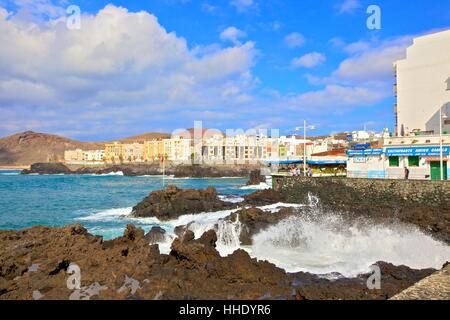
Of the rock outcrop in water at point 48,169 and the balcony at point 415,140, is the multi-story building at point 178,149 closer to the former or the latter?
the rock outcrop in water at point 48,169

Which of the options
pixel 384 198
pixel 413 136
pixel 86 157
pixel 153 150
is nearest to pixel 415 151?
pixel 413 136

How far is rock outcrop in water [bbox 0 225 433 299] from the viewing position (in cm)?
960

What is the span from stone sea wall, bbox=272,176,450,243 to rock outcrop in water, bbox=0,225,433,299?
8.33 m

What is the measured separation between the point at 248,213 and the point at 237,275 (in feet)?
30.6

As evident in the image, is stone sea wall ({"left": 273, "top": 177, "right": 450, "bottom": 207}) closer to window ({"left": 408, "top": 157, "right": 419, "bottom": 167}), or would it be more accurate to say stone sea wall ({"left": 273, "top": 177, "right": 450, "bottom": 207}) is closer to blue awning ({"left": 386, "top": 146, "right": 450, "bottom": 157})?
blue awning ({"left": 386, "top": 146, "right": 450, "bottom": 157})

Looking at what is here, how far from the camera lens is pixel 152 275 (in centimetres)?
1085

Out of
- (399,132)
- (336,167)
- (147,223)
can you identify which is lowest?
(147,223)

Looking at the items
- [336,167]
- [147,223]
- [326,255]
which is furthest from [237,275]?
[336,167]

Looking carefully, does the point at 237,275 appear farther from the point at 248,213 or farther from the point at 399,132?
the point at 399,132

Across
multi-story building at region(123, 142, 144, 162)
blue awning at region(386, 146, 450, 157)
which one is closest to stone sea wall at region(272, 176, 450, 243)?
blue awning at region(386, 146, 450, 157)

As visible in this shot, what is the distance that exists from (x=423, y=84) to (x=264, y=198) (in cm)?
2015

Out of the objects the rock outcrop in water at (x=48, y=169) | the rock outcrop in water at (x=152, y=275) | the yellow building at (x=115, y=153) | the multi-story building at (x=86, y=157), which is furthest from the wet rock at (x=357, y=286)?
the multi-story building at (x=86, y=157)

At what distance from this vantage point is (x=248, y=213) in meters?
20.4

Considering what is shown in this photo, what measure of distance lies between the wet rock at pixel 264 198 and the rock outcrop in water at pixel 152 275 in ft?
54.6
